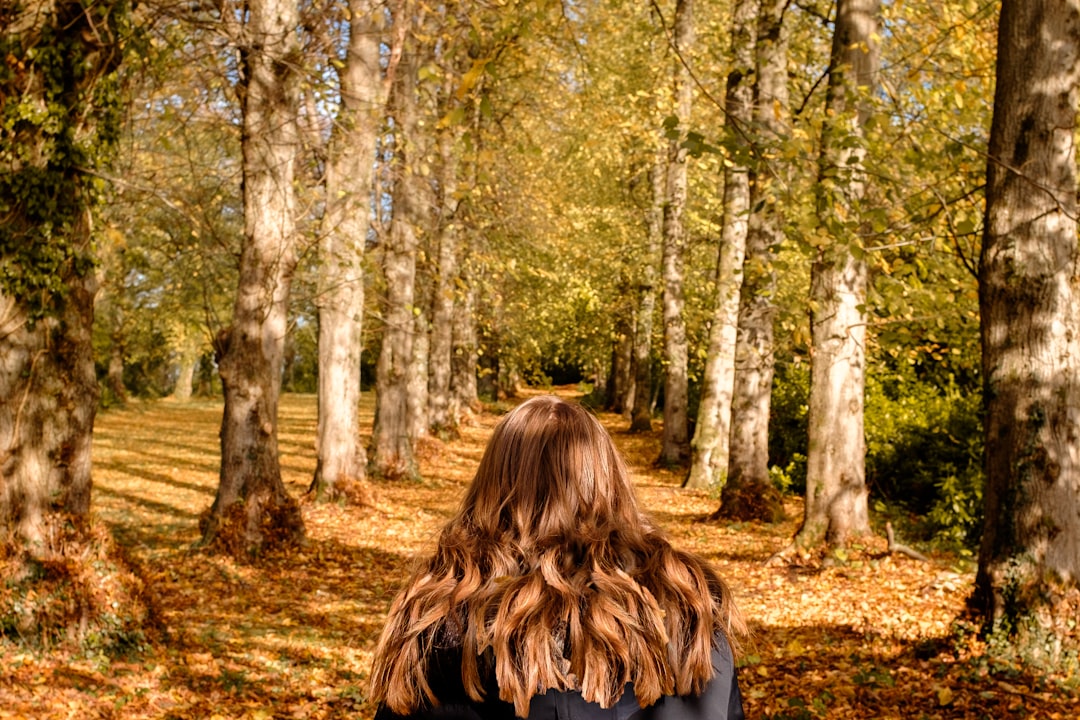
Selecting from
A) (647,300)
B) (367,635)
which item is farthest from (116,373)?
(367,635)

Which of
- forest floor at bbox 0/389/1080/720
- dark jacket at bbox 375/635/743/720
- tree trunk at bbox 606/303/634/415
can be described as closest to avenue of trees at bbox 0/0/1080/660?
forest floor at bbox 0/389/1080/720

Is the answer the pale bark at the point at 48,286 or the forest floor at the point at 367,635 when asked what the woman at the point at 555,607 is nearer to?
the forest floor at the point at 367,635

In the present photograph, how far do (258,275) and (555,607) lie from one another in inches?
349

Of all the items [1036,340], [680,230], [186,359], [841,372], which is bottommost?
[186,359]

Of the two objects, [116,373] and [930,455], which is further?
[116,373]

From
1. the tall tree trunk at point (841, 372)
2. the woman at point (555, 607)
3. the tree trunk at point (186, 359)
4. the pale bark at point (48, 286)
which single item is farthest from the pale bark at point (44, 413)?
the tree trunk at point (186, 359)

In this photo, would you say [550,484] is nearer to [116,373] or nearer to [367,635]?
[367,635]

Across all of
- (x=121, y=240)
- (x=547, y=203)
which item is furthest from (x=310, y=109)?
(x=547, y=203)

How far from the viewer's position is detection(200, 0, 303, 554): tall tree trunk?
33.2 feet

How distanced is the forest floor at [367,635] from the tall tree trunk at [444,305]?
8.31 m

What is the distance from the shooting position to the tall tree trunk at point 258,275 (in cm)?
1013

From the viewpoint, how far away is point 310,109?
1258cm

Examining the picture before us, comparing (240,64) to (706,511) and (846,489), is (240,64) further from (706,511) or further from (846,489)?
(706,511)

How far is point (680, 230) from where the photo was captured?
20.5 metres
